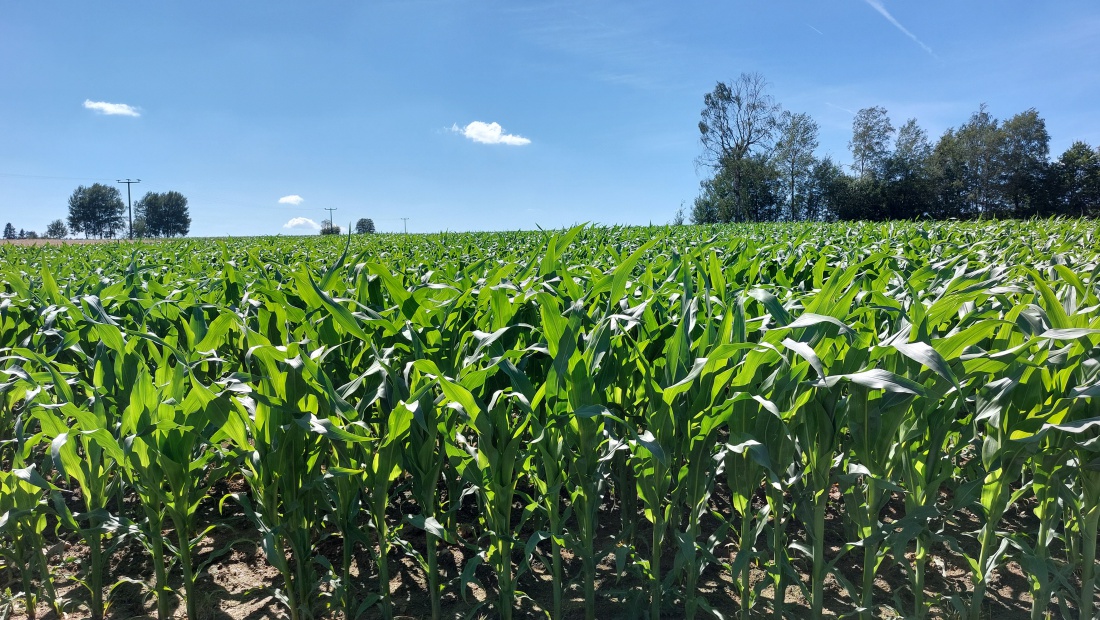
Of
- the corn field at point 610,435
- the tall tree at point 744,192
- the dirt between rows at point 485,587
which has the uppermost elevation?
the tall tree at point 744,192

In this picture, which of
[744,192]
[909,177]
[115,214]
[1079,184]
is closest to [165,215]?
[115,214]

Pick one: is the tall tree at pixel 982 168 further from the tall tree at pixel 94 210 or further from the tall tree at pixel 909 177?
Result: the tall tree at pixel 94 210

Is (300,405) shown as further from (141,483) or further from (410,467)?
(141,483)

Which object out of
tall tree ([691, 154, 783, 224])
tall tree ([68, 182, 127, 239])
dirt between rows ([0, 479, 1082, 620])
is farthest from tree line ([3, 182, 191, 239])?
dirt between rows ([0, 479, 1082, 620])

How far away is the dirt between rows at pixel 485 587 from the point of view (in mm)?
2230

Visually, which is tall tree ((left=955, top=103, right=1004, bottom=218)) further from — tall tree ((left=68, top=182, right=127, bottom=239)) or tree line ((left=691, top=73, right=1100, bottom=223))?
tall tree ((left=68, top=182, right=127, bottom=239))

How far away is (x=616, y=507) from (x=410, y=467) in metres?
1.36

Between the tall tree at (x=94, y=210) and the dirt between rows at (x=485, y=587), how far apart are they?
145 m

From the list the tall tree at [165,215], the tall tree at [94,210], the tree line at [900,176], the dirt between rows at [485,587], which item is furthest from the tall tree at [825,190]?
the tall tree at [94,210]

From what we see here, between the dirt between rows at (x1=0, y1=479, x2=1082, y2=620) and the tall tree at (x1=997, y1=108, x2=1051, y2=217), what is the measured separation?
7541cm

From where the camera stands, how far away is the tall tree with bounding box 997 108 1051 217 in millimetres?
62031

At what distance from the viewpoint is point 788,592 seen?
236 centimetres

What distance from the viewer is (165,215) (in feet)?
390

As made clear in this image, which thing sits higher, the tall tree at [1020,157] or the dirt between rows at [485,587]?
the tall tree at [1020,157]
